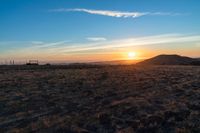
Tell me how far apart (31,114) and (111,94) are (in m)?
5.56

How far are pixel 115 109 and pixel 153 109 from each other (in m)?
1.85

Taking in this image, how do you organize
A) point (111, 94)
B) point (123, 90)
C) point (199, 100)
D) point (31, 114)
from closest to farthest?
point (31, 114), point (199, 100), point (111, 94), point (123, 90)

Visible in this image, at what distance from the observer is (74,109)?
12.8 meters

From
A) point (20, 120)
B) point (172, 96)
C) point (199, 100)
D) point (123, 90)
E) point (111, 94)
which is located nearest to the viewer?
point (20, 120)

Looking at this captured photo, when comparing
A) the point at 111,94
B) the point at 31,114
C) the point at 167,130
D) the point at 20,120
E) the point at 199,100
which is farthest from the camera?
the point at 111,94

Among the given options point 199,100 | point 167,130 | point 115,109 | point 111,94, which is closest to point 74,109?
point 115,109

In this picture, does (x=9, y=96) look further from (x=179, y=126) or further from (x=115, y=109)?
(x=179, y=126)

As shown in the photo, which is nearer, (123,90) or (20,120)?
(20,120)

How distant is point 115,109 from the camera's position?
40.5ft

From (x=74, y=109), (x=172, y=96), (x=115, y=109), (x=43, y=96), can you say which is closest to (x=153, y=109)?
(x=115, y=109)

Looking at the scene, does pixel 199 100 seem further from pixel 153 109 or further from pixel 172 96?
pixel 153 109

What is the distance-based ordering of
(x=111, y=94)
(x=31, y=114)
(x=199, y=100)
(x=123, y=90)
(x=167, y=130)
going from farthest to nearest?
(x=123, y=90)
(x=111, y=94)
(x=199, y=100)
(x=31, y=114)
(x=167, y=130)

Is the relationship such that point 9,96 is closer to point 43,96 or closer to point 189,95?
point 43,96

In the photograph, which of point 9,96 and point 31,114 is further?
point 9,96
